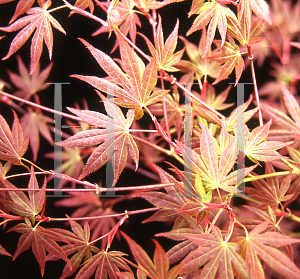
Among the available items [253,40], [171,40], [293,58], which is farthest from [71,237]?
[293,58]

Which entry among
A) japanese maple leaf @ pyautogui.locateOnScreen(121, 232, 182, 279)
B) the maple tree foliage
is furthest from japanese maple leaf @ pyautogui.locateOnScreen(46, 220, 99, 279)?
→ japanese maple leaf @ pyautogui.locateOnScreen(121, 232, 182, 279)

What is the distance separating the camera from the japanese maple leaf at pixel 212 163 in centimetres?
44

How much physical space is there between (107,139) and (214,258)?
0.31 meters

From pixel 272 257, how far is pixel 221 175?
170mm

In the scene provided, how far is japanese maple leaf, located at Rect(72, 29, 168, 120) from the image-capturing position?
1.37 ft

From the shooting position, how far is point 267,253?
0.41 metres

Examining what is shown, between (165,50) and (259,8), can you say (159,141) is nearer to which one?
(165,50)

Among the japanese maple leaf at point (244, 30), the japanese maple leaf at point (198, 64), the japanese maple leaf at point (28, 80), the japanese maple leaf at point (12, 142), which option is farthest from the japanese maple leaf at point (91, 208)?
the japanese maple leaf at point (244, 30)

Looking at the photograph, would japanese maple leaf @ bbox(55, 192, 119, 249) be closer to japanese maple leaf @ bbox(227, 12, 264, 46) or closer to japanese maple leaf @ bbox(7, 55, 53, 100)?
japanese maple leaf @ bbox(7, 55, 53, 100)

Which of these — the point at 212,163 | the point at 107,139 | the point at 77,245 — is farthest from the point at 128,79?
the point at 77,245

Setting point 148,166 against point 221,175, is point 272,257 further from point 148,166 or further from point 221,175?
point 148,166

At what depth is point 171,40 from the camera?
0.53 metres

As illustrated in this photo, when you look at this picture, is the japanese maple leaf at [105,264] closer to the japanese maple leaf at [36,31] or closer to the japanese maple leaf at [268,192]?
the japanese maple leaf at [268,192]

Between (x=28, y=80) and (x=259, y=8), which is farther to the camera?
(x=28, y=80)
